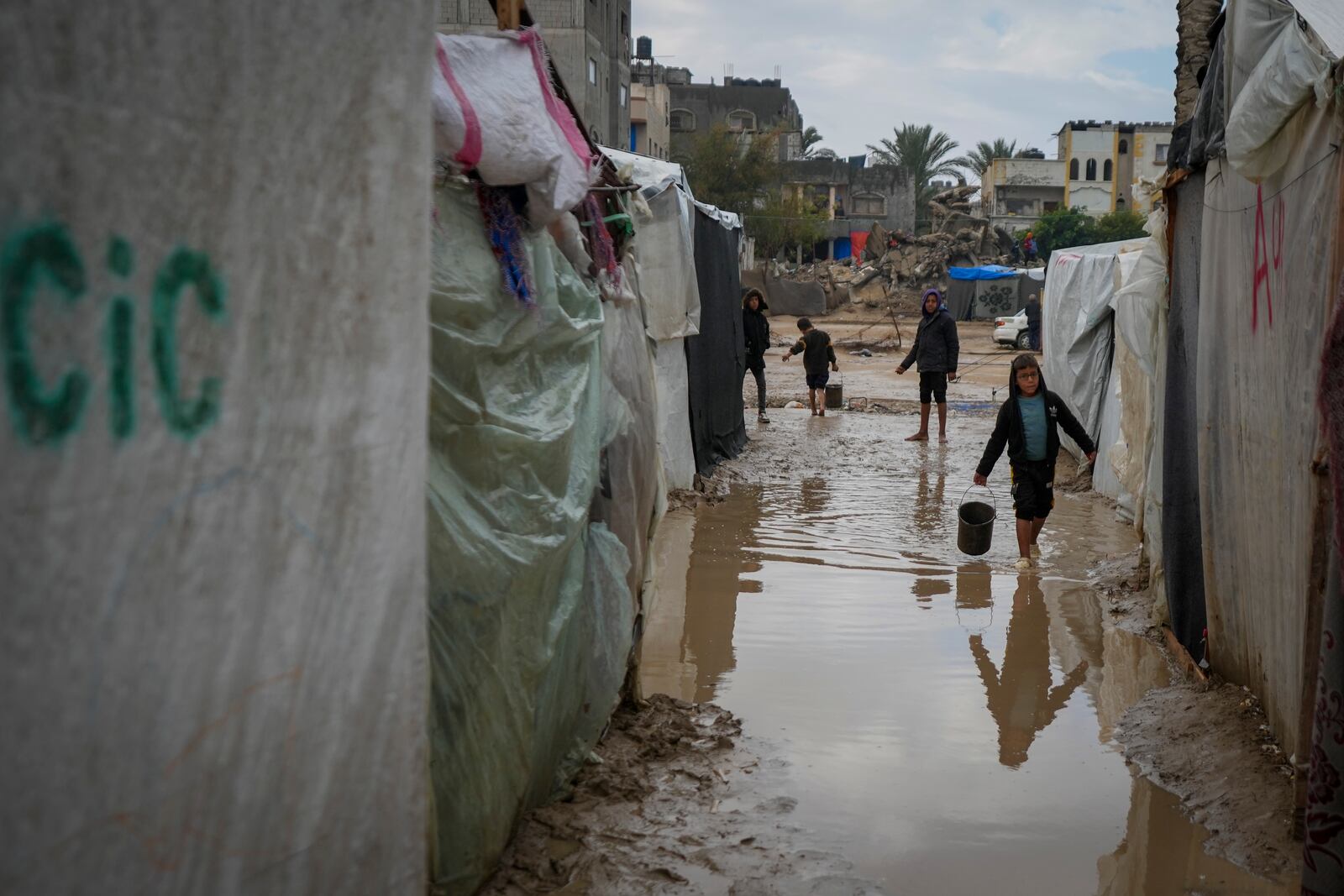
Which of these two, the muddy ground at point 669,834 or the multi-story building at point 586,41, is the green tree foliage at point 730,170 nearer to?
→ the multi-story building at point 586,41

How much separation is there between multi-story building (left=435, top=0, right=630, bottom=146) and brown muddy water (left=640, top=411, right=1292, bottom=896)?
21933 mm

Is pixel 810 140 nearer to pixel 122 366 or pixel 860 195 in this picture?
pixel 860 195

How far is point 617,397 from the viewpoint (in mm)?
4723

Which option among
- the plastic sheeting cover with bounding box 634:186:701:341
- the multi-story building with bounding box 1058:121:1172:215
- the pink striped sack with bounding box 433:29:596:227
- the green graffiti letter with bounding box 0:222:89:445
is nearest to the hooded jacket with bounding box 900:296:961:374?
the plastic sheeting cover with bounding box 634:186:701:341

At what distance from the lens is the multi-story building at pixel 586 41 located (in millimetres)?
29969

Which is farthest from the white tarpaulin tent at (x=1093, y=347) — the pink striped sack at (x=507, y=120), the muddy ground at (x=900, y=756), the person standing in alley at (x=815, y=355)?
the pink striped sack at (x=507, y=120)

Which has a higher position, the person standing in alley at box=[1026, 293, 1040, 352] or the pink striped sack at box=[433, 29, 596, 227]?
the person standing in alley at box=[1026, 293, 1040, 352]

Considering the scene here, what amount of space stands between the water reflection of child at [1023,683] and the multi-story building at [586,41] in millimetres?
23925

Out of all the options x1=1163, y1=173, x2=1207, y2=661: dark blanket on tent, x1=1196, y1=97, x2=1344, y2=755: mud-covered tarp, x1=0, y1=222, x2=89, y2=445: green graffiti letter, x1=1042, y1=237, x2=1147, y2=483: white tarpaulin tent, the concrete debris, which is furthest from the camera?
the concrete debris

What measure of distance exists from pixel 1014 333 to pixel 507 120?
27.4m

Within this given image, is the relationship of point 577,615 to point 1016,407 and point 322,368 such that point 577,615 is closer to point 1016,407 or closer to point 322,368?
point 322,368

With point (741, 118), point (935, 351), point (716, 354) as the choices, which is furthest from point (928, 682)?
point (741, 118)

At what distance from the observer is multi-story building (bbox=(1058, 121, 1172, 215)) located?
6644 cm

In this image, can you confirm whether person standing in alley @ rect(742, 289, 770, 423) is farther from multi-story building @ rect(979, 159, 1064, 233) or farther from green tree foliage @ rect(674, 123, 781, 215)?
multi-story building @ rect(979, 159, 1064, 233)
